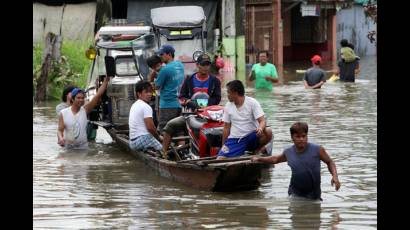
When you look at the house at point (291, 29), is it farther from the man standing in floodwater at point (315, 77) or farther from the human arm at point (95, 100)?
the human arm at point (95, 100)

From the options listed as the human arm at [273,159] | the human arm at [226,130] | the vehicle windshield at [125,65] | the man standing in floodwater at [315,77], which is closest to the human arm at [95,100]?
the vehicle windshield at [125,65]

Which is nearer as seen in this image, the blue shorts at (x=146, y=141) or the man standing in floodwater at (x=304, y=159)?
the man standing in floodwater at (x=304, y=159)

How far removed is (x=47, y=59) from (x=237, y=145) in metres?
13.2

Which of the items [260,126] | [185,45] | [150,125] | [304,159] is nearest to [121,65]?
[150,125]

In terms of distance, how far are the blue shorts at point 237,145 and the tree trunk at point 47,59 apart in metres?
13.0

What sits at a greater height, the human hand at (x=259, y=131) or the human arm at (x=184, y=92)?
the human arm at (x=184, y=92)

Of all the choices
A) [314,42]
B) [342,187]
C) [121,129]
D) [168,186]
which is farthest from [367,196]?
[314,42]

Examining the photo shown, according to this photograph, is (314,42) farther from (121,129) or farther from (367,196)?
(367,196)

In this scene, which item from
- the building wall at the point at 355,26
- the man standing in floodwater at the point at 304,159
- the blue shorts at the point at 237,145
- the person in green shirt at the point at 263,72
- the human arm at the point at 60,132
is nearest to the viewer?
the man standing in floodwater at the point at 304,159

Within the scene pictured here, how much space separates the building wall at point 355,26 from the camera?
5069 cm

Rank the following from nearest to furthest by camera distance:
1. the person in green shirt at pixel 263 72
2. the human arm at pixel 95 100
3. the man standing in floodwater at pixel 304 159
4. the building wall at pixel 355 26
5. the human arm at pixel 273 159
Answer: the man standing in floodwater at pixel 304 159
the human arm at pixel 273 159
the human arm at pixel 95 100
the person in green shirt at pixel 263 72
the building wall at pixel 355 26

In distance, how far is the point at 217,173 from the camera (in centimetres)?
1116

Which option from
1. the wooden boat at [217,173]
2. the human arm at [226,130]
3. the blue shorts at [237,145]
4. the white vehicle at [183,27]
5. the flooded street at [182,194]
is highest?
the white vehicle at [183,27]

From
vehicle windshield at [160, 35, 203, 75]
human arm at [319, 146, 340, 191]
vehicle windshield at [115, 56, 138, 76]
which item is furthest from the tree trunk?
human arm at [319, 146, 340, 191]
